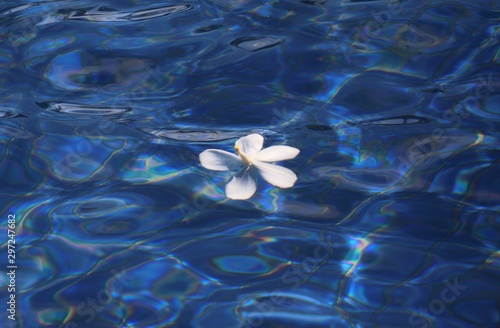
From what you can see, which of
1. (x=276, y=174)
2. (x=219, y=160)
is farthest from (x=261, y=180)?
(x=219, y=160)

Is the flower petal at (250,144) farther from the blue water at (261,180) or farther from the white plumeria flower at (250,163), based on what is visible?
the blue water at (261,180)

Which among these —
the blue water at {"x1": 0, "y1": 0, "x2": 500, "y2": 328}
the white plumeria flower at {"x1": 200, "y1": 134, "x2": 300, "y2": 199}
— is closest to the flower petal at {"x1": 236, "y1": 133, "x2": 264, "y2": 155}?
the white plumeria flower at {"x1": 200, "y1": 134, "x2": 300, "y2": 199}

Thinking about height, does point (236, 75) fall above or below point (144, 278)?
above

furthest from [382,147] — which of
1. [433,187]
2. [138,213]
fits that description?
[138,213]

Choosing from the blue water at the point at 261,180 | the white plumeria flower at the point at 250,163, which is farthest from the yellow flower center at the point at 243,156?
the blue water at the point at 261,180

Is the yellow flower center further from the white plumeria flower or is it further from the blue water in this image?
the blue water

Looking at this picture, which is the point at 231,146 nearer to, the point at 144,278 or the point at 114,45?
the point at 144,278

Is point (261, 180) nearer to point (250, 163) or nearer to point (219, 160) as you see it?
point (250, 163)
